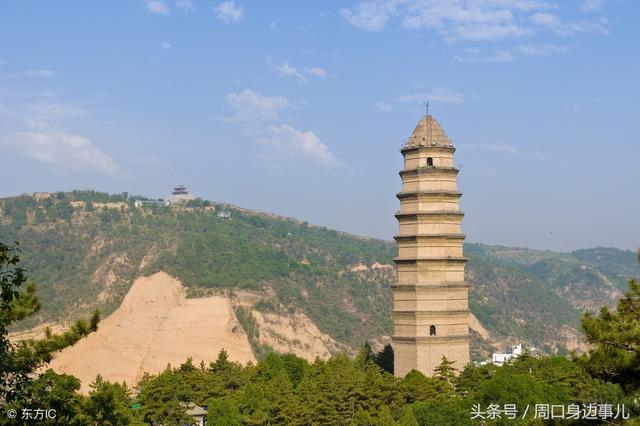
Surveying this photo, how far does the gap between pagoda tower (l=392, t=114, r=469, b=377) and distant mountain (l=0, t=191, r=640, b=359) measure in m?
34.1

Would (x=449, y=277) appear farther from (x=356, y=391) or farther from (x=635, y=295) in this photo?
(x=635, y=295)

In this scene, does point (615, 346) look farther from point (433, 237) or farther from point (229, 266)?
point (229, 266)

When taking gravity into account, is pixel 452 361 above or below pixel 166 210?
below

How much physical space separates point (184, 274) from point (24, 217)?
3099 centimetres

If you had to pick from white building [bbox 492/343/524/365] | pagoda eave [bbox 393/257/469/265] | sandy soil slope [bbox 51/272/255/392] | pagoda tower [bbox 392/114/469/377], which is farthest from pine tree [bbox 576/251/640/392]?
sandy soil slope [bbox 51/272/255/392]

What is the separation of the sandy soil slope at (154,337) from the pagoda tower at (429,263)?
26.7 meters

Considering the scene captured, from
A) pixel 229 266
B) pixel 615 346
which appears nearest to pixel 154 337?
pixel 229 266

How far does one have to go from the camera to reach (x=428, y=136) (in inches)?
2012

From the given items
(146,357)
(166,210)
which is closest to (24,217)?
(166,210)

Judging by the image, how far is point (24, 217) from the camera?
10975 centimetres

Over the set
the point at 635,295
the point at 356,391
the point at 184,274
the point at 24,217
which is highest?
the point at 24,217

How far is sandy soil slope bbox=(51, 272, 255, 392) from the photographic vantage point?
7038 centimetres

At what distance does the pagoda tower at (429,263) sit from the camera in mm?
49375

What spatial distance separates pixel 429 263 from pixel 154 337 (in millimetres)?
31476
